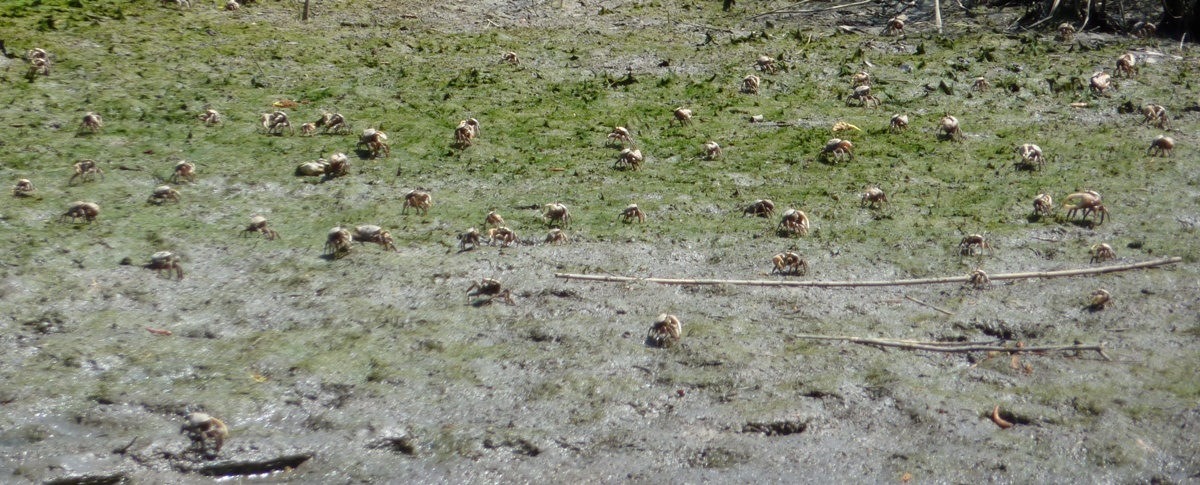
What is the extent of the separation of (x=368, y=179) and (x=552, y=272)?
1826mm

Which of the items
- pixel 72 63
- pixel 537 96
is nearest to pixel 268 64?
pixel 72 63

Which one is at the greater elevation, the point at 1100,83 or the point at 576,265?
the point at 1100,83

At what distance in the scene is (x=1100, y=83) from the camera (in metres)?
9.20

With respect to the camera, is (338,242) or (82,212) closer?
(338,242)

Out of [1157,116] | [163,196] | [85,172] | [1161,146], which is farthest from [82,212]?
[1157,116]

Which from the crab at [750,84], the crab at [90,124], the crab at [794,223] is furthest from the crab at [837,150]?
the crab at [90,124]

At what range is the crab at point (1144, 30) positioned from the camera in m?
10.5

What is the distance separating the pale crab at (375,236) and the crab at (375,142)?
1.35m

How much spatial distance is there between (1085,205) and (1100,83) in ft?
8.71

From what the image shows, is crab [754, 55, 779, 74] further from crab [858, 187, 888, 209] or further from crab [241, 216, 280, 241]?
crab [241, 216, 280, 241]

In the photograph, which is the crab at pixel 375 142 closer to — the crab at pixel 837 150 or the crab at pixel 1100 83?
the crab at pixel 837 150

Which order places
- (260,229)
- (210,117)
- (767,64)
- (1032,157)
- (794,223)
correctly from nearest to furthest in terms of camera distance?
(260,229), (794,223), (1032,157), (210,117), (767,64)

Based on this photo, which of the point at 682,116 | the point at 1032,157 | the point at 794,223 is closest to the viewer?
the point at 794,223

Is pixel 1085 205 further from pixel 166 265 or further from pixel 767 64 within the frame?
pixel 166 265
